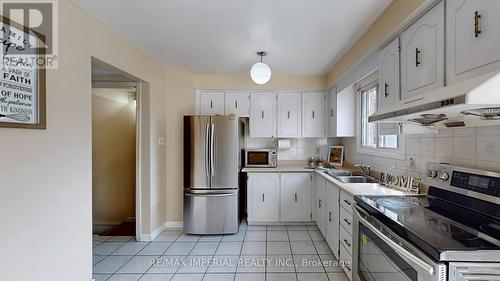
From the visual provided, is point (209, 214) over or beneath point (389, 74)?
beneath

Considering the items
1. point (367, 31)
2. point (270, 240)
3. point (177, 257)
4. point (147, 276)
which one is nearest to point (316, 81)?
point (367, 31)

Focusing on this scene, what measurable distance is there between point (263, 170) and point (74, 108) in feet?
8.33

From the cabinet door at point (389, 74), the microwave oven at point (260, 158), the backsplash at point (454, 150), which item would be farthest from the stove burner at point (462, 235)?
the microwave oven at point (260, 158)

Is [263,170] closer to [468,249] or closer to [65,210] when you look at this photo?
[65,210]

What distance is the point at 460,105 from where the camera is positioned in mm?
1007

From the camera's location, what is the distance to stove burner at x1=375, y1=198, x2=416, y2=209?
1.63 metres

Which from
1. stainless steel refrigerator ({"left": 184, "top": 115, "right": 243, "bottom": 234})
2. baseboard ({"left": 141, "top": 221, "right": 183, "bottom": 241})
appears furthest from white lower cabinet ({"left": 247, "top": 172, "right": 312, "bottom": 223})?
baseboard ({"left": 141, "top": 221, "right": 183, "bottom": 241})

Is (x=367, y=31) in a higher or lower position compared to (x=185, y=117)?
→ higher

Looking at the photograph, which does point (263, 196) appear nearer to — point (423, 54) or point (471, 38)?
point (423, 54)

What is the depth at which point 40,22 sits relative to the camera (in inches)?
67.3

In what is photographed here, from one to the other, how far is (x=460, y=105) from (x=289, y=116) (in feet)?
10.0

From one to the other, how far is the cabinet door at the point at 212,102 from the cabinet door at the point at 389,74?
2.45 meters

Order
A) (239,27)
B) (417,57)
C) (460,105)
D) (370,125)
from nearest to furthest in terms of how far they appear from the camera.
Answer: (460,105), (417,57), (239,27), (370,125)

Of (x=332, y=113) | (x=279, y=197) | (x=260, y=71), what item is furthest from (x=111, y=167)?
(x=332, y=113)
